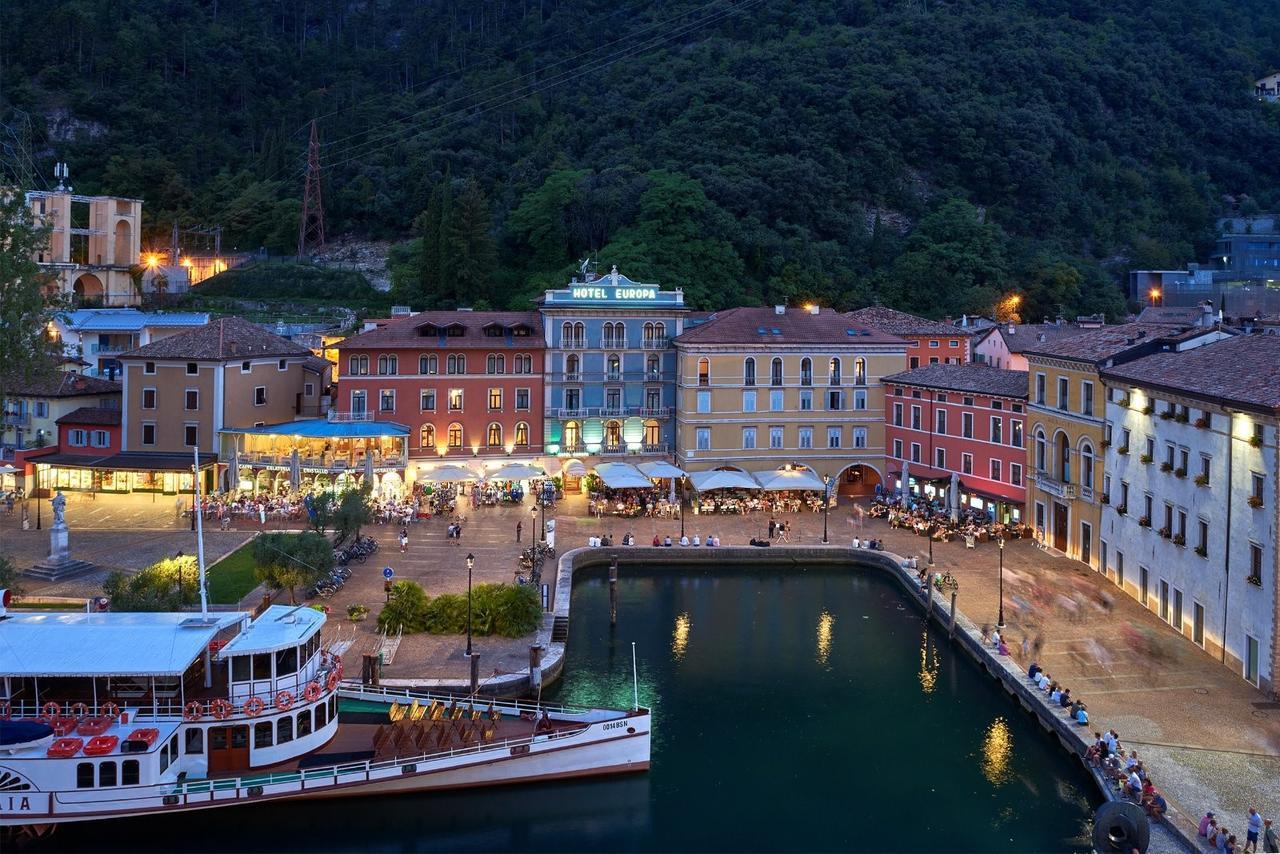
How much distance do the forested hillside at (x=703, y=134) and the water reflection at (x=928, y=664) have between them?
43.6 metres

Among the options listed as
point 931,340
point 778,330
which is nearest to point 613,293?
point 778,330

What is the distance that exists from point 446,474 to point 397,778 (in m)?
26.7

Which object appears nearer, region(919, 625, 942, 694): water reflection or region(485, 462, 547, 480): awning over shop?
region(919, 625, 942, 694): water reflection

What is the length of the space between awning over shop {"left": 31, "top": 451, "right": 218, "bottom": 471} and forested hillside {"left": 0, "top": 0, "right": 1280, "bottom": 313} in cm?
2754

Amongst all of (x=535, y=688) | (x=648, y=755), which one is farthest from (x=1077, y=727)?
(x=535, y=688)

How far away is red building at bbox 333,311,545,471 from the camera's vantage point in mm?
53406

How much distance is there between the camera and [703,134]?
302 feet

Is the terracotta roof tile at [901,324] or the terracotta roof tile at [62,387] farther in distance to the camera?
the terracotta roof tile at [901,324]

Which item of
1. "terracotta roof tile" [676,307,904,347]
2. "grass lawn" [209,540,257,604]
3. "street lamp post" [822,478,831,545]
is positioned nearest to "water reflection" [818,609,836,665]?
"street lamp post" [822,478,831,545]

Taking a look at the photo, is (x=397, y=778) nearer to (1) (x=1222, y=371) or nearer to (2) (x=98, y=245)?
(1) (x=1222, y=371)

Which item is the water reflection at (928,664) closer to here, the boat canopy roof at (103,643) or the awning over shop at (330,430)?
the boat canopy roof at (103,643)

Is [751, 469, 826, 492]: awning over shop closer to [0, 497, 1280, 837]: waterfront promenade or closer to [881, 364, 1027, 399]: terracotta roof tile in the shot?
[0, 497, 1280, 837]: waterfront promenade

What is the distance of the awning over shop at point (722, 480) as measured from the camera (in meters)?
49.7

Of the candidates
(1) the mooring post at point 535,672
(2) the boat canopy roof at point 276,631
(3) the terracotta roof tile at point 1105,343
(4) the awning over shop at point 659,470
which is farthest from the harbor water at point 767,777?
(4) the awning over shop at point 659,470
